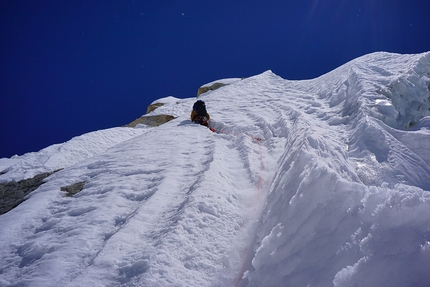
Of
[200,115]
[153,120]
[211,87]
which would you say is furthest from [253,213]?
[211,87]

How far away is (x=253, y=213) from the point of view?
287 cm

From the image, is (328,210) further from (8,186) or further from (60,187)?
(8,186)

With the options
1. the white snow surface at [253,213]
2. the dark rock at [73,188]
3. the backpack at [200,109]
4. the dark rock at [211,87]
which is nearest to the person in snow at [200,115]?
the backpack at [200,109]

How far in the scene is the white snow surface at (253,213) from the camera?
156 cm

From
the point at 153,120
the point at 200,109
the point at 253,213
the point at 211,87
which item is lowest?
the point at 153,120

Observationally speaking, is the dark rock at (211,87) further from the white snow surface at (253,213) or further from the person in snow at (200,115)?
the white snow surface at (253,213)

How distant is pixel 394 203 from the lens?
61.7 inches

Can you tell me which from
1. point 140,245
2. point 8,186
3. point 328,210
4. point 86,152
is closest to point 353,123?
point 328,210

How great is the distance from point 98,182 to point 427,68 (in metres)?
7.00

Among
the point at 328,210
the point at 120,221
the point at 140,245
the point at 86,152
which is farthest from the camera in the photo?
the point at 86,152

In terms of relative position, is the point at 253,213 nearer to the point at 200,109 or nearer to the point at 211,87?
the point at 200,109

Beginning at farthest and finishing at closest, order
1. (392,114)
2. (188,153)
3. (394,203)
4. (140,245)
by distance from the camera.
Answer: (188,153) → (392,114) → (140,245) → (394,203)

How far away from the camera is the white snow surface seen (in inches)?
61.4

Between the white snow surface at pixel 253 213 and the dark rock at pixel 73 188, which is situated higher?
the white snow surface at pixel 253 213
